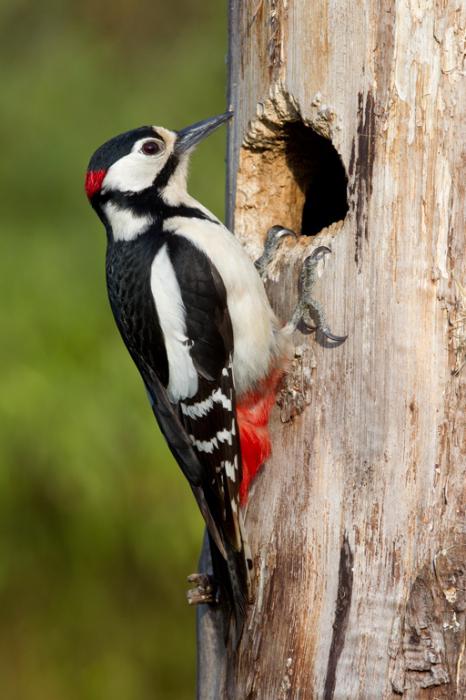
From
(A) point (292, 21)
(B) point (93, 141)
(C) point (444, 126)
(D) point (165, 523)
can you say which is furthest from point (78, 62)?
(C) point (444, 126)

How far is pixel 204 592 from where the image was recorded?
126 inches

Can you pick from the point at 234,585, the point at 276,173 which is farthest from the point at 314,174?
the point at 234,585

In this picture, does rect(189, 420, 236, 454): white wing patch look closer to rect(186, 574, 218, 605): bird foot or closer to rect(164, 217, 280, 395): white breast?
rect(164, 217, 280, 395): white breast

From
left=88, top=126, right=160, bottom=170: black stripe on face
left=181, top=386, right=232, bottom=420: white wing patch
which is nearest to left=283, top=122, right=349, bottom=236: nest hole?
left=88, top=126, right=160, bottom=170: black stripe on face

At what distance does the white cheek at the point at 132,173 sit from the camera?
3.37 meters

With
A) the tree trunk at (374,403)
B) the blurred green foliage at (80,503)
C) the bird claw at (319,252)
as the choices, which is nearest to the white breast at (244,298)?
the tree trunk at (374,403)

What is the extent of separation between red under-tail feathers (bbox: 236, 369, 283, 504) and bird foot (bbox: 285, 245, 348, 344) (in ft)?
0.56

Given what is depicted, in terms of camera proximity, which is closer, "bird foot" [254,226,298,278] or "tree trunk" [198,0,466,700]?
"tree trunk" [198,0,466,700]

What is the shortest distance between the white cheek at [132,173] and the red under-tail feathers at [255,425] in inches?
29.2

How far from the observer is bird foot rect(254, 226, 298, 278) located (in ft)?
10.7

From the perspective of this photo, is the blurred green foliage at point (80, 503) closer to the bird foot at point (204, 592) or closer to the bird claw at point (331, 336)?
the bird foot at point (204, 592)

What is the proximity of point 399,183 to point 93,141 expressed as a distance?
434 cm

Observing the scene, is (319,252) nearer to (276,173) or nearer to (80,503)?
(276,173)

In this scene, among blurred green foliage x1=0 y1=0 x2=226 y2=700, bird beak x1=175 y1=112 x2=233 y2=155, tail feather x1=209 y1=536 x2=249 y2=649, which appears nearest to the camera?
tail feather x1=209 y1=536 x2=249 y2=649
